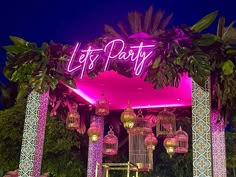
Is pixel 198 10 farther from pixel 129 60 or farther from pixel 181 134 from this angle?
pixel 129 60

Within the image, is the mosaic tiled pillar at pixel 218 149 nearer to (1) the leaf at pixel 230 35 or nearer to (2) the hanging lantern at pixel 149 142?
(2) the hanging lantern at pixel 149 142

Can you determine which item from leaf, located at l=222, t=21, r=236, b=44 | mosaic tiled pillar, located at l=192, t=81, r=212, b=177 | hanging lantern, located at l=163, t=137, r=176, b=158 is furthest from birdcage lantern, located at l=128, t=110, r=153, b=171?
leaf, located at l=222, t=21, r=236, b=44

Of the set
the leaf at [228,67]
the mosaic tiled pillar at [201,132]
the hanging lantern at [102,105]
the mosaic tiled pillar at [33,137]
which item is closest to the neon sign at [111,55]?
the mosaic tiled pillar at [33,137]

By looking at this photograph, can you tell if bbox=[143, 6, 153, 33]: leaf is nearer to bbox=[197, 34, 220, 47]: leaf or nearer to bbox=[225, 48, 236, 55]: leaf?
bbox=[197, 34, 220, 47]: leaf

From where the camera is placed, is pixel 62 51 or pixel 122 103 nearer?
pixel 62 51

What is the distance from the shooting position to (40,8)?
36125 millimetres

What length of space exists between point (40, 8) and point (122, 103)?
2906cm

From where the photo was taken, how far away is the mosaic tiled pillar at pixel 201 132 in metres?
5.53

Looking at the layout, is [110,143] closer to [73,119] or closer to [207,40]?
[73,119]

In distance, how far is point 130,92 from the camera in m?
8.30

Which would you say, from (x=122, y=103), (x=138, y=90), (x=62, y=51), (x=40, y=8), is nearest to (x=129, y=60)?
(x=62, y=51)

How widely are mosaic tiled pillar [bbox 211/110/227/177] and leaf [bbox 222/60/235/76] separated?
7.81 feet

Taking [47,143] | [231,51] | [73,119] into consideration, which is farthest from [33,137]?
[47,143]

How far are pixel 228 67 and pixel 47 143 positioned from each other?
8879 mm
